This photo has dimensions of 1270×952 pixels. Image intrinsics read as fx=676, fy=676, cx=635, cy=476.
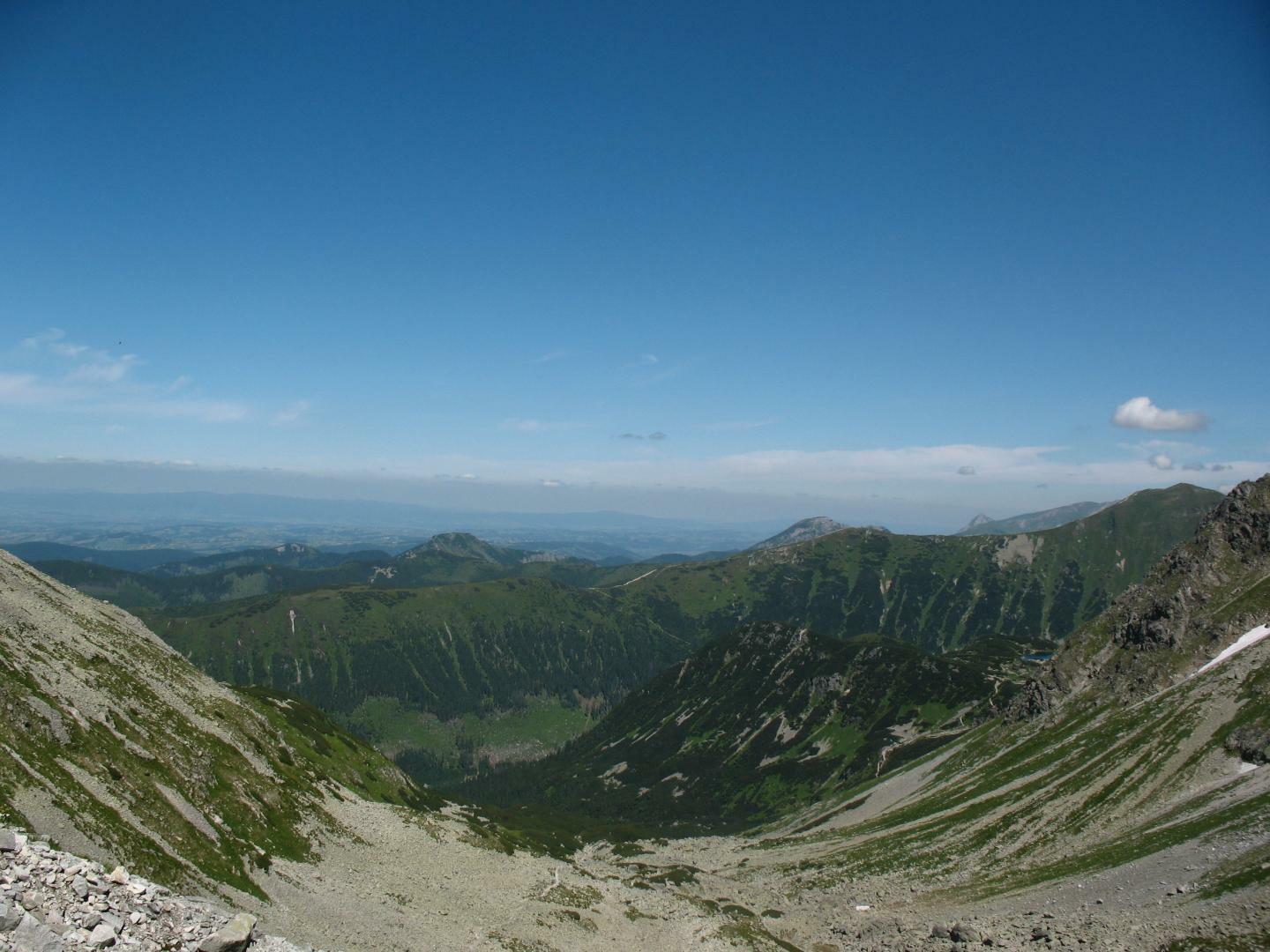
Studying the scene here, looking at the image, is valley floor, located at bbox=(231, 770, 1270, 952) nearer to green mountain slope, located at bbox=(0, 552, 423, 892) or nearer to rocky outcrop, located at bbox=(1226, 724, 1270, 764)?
green mountain slope, located at bbox=(0, 552, 423, 892)

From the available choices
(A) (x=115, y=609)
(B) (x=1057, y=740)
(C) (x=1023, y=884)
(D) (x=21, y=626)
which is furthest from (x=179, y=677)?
(B) (x=1057, y=740)

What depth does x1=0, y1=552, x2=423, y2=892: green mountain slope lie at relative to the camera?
49.5 m

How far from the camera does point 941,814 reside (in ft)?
456

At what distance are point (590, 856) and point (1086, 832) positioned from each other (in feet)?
331

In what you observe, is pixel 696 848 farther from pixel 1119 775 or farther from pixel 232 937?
pixel 232 937

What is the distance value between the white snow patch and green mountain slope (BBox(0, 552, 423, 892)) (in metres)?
176

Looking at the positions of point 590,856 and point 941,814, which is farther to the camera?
point 590,856

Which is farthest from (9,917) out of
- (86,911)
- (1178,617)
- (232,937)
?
(1178,617)

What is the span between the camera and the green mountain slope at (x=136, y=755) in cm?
4950

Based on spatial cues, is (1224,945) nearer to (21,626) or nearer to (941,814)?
(941,814)

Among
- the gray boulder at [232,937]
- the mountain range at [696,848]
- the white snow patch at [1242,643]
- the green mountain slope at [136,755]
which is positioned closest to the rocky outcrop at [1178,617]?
the mountain range at [696,848]

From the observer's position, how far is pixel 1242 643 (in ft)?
488

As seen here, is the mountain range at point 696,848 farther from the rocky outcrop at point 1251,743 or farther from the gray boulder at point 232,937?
the gray boulder at point 232,937

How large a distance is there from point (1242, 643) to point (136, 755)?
200175mm
